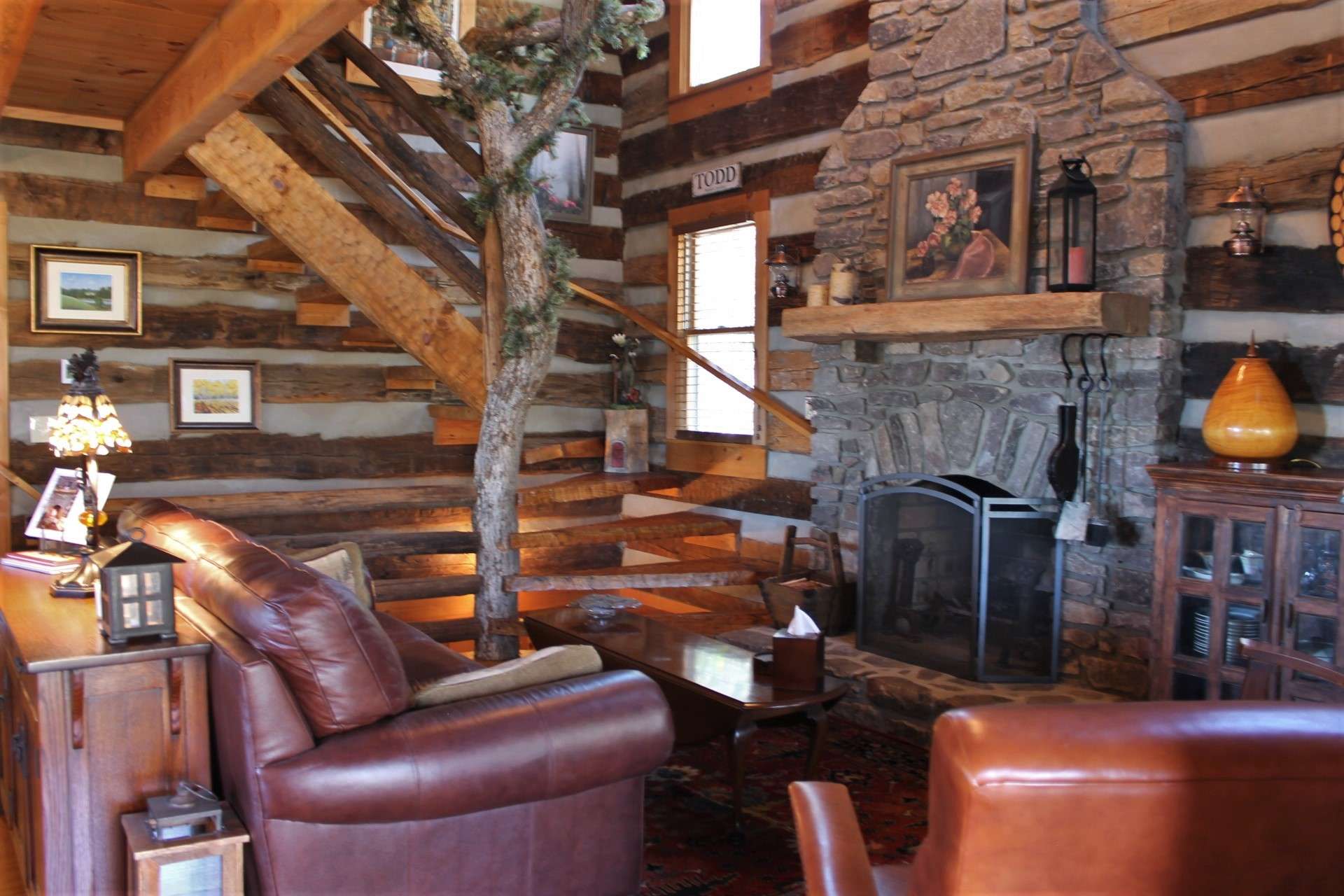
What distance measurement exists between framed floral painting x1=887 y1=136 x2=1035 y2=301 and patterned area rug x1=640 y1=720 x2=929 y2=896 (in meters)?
2.05

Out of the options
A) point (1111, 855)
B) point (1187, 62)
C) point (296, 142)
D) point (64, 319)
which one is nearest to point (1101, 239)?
point (1187, 62)

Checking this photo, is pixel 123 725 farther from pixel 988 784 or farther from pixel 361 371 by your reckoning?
pixel 361 371

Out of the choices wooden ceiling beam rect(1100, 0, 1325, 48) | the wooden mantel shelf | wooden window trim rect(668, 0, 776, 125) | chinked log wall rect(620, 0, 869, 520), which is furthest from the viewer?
wooden window trim rect(668, 0, 776, 125)

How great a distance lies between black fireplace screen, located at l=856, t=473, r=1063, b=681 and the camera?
473 cm

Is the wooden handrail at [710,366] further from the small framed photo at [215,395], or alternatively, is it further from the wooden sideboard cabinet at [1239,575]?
the wooden sideboard cabinet at [1239,575]

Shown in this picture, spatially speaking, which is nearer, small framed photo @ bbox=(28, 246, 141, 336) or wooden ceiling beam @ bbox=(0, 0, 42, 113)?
wooden ceiling beam @ bbox=(0, 0, 42, 113)

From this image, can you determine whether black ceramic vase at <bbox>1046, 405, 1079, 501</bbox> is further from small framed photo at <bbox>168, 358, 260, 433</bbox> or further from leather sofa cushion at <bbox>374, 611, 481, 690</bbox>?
small framed photo at <bbox>168, 358, 260, 433</bbox>

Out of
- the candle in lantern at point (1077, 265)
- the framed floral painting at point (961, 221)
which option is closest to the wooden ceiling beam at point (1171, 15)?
the framed floral painting at point (961, 221)

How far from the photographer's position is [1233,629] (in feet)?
12.3

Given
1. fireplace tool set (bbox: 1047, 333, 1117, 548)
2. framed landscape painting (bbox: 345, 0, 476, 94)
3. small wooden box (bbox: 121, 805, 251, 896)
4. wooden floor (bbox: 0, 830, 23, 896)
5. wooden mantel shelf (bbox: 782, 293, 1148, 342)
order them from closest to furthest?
small wooden box (bbox: 121, 805, 251, 896) → wooden floor (bbox: 0, 830, 23, 896) → wooden mantel shelf (bbox: 782, 293, 1148, 342) → fireplace tool set (bbox: 1047, 333, 1117, 548) → framed landscape painting (bbox: 345, 0, 476, 94)

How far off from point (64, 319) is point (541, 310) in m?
2.59

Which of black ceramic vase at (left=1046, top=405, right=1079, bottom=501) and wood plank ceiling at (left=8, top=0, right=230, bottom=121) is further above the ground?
wood plank ceiling at (left=8, top=0, right=230, bottom=121)

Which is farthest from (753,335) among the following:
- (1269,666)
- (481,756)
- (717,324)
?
(481,756)

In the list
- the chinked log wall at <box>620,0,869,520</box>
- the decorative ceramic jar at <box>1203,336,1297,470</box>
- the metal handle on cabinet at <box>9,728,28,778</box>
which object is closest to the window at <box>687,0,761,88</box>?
the chinked log wall at <box>620,0,869,520</box>
